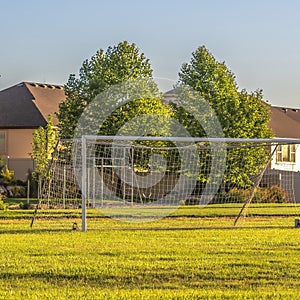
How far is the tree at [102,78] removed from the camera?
4397 cm

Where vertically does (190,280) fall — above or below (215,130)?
below

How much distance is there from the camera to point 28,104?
55562 millimetres

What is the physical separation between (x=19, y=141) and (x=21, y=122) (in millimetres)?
1273

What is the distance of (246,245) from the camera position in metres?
17.0

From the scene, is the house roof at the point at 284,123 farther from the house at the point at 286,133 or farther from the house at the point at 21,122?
the house at the point at 21,122

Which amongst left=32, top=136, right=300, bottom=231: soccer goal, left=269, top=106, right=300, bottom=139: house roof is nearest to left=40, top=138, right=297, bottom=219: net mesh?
left=32, top=136, right=300, bottom=231: soccer goal

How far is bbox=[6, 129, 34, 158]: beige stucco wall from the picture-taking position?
53781 mm

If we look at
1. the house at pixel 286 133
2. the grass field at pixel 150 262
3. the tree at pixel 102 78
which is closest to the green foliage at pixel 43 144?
the tree at pixel 102 78

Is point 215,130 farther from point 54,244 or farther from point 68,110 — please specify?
point 54,244

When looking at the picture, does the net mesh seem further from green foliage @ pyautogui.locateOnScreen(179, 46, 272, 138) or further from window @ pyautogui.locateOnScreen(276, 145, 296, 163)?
window @ pyautogui.locateOnScreen(276, 145, 296, 163)

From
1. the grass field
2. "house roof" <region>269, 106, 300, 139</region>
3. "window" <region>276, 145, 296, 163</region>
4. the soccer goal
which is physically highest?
"house roof" <region>269, 106, 300, 139</region>

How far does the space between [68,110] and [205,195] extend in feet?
37.6

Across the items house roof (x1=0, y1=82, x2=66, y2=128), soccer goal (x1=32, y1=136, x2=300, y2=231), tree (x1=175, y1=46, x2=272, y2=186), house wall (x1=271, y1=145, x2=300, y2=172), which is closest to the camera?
soccer goal (x1=32, y1=136, x2=300, y2=231)

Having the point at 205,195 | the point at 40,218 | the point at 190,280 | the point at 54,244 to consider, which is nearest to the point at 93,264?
the point at 190,280
